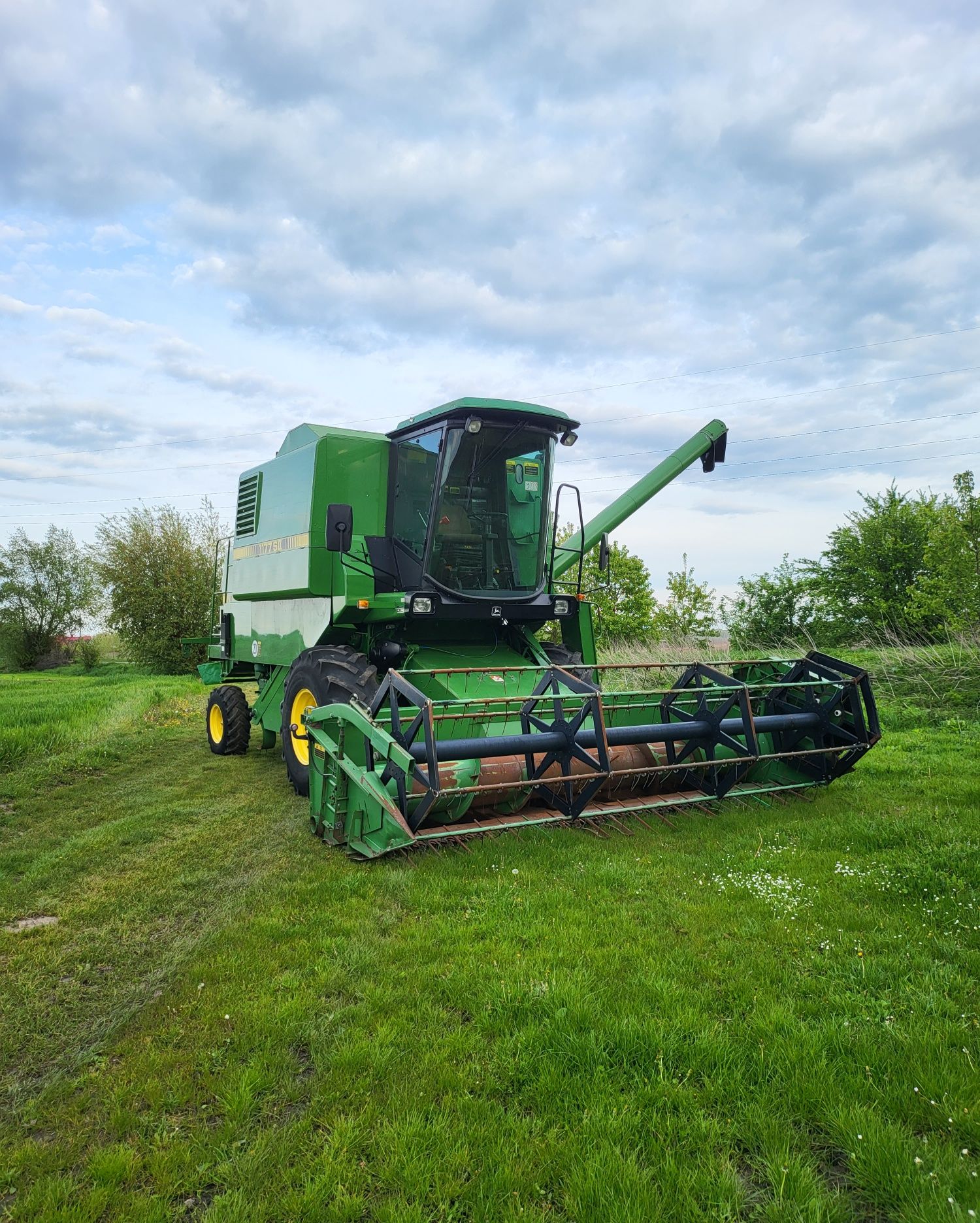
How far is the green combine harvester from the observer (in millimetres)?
4988

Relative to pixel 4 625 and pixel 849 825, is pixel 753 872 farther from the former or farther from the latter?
pixel 4 625

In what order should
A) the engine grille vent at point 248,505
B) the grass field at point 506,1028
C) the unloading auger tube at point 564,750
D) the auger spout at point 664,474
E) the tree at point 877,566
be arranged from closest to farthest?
the grass field at point 506,1028 → the unloading auger tube at point 564,750 → the engine grille vent at point 248,505 → the auger spout at point 664,474 → the tree at point 877,566

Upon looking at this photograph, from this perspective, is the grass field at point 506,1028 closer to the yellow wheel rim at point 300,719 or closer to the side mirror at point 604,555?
the yellow wheel rim at point 300,719

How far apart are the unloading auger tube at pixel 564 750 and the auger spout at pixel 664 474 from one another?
451cm

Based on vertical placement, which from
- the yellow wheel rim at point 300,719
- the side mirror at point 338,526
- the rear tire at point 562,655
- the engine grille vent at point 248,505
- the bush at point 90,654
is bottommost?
the bush at point 90,654

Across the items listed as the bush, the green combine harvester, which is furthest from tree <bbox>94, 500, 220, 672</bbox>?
the green combine harvester

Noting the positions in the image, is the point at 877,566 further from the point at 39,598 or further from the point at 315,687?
the point at 39,598

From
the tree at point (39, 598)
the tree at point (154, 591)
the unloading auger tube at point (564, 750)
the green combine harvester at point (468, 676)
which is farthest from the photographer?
the tree at point (39, 598)

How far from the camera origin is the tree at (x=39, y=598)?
43281 mm

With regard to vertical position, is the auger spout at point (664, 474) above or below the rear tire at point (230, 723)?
above

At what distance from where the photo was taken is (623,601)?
1902cm

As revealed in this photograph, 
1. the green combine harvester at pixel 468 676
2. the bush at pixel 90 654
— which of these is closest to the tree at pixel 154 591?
the bush at pixel 90 654

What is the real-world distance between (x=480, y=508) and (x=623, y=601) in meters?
12.5

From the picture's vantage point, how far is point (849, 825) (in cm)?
536
